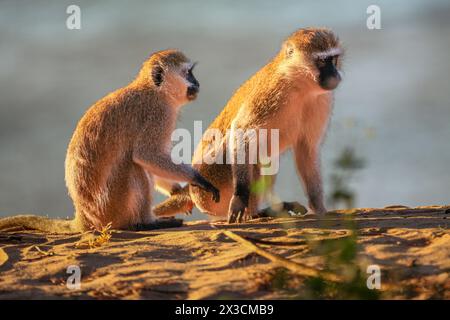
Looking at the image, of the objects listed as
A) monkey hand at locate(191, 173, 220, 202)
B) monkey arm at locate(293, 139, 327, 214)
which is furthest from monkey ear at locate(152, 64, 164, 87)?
monkey arm at locate(293, 139, 327, 214)

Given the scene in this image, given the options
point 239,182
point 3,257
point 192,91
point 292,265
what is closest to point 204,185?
point 239,182

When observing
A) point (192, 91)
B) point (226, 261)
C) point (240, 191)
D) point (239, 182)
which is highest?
point (192, 91)

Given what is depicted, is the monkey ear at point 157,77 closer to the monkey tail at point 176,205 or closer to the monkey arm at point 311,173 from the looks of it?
the monkey tail at point 176,205

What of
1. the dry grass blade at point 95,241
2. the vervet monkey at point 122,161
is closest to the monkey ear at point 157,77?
the vervet monkey at point 122,161

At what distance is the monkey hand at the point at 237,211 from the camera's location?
9492 mm

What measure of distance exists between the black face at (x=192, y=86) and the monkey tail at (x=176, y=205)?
1502 millimetres

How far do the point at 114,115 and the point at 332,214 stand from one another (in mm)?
3272

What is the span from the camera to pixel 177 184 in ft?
35.7

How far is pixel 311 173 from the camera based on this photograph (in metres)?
10.2

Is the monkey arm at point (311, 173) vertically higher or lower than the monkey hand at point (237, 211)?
higher

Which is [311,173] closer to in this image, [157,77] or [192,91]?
[192,91]

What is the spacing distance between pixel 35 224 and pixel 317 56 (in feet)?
15.7
